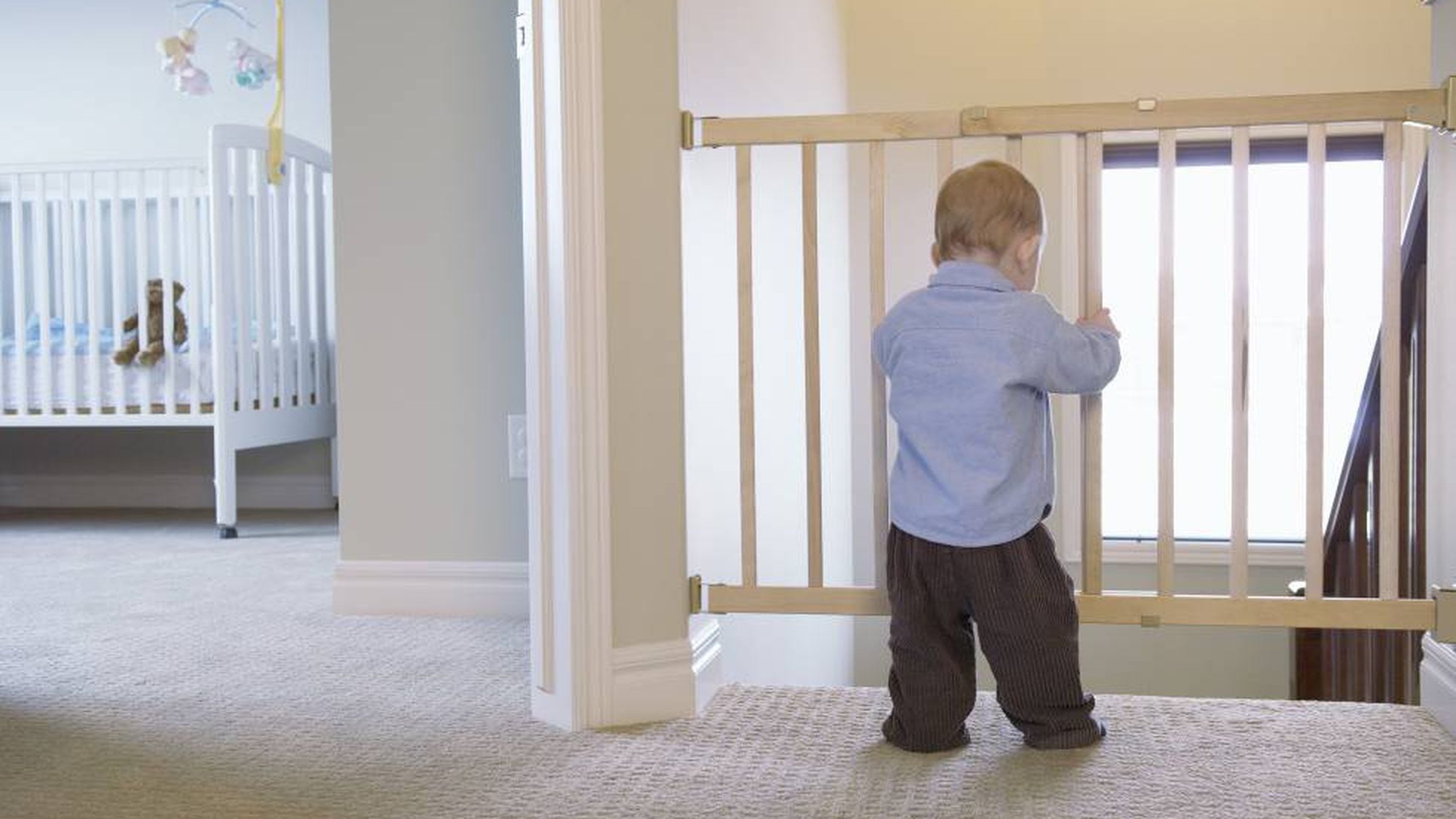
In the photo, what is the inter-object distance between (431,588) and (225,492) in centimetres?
132

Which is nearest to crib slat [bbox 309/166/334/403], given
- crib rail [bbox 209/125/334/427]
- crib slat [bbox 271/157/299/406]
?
crib rail [bbox 209/125/334/427]

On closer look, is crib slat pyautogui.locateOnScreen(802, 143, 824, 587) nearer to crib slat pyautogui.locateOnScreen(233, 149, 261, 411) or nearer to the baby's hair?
the baby's hair

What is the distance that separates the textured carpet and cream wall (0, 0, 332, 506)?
7.75 ft

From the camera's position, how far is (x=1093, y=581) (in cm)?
174

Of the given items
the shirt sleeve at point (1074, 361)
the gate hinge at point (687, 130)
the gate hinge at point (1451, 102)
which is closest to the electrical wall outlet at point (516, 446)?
the gate hinge at point (687, 130)

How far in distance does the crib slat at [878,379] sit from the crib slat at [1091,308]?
0.25m

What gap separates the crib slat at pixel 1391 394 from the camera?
5.48ft

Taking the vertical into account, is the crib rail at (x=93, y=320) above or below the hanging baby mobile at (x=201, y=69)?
below

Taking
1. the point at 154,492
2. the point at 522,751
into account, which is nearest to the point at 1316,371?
the point at 522,751

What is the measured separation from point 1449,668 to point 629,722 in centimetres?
101

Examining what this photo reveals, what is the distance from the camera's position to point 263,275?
385 cm

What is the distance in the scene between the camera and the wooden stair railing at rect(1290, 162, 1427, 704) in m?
1.95

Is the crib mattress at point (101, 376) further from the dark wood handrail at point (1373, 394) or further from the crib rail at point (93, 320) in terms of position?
the dark wood handrail at point (1373, 394)

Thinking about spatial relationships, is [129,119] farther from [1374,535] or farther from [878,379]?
[1374,535]
